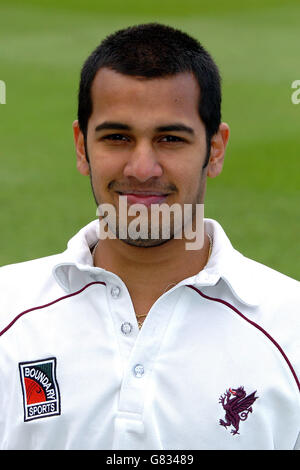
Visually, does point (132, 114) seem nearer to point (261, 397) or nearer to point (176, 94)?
point (176, 94)

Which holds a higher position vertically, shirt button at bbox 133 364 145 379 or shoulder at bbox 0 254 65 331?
shoulder at bbox 0 254 65 331

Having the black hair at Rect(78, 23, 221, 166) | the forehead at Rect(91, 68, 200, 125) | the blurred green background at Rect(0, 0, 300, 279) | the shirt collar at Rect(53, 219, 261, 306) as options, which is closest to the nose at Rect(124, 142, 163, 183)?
the forehead at Rect(91, 68, 200, 125)

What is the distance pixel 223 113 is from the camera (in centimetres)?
1295

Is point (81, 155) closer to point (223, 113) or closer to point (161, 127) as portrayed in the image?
point (161, 127)

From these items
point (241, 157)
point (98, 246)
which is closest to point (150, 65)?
point (98, 246)

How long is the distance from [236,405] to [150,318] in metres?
0.38

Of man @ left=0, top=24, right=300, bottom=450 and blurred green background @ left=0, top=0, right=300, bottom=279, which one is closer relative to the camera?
man @ left=0, top=24, right=300, bottom=450

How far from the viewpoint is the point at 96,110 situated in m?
2.75

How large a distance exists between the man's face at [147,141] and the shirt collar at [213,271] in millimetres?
235

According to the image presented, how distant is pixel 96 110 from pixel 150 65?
23cm

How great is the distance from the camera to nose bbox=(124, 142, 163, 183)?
102 inches

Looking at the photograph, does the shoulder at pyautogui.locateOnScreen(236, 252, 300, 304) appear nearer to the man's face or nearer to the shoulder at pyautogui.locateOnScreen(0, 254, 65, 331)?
the man's face

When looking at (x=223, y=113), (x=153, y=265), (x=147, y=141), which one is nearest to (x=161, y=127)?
(x=147, y=141)

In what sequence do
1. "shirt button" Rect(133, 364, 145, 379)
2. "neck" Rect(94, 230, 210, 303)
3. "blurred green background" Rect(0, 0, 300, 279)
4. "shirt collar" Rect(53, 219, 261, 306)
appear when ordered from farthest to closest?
1. "blurred green background" Rect(0, 0, 300, 279)
2. "neck" Rect(94, 230, 210, 303)
3. "shirt collar" Rect(53, 219, 261, 306)
4. "shirt button" Rect(133, 364, 145, 379)
